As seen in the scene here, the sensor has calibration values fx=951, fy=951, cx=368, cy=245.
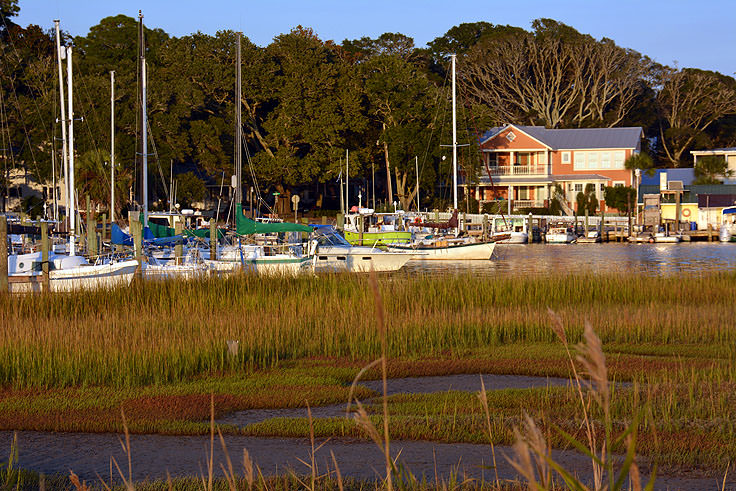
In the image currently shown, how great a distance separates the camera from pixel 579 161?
82062mm

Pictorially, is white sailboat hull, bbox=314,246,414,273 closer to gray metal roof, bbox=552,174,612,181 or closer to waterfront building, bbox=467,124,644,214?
waterfront building, bbox=467,124,644,214

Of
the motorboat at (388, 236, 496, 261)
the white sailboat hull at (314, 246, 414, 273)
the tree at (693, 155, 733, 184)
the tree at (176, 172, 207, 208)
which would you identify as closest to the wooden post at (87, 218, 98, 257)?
the white sailboat hull at (314, 246, 414, 273)

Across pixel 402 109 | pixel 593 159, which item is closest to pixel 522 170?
pixel 593 159

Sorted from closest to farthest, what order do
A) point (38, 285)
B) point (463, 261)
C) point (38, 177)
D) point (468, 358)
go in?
point (468, 358), point (38, 285), point (463, 261), point (38, 177)

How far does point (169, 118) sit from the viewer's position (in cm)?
7144

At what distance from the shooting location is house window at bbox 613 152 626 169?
80.6 m

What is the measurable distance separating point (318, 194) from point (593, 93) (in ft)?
102

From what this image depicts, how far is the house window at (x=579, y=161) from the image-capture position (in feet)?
269

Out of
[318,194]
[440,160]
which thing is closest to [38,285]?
[440,160]

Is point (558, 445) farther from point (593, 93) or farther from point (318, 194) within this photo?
point (593, 93)

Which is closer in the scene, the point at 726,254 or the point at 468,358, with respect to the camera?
the point at 468,358

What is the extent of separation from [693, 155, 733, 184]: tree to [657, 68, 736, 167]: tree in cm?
1407

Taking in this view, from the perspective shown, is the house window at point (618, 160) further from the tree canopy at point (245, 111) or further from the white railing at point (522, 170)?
the white railing at point (522, 170)

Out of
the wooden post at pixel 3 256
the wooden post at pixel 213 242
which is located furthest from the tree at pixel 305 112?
the wooden post at pixel 3 256
